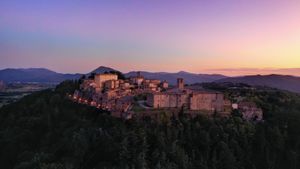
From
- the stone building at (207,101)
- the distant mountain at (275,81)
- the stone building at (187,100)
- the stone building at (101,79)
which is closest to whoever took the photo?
the stone building at (187,100)

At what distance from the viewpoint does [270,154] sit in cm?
3834

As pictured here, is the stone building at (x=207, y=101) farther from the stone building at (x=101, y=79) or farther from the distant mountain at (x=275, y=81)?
the distant mountain at (x=275, y=81)

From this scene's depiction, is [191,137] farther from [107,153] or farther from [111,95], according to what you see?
[111,95]

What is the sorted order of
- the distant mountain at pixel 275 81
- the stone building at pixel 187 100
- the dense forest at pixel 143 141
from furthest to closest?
1. the distant mountain at pixel 275 81
2. the stone building at pixel 187 100
3. the dense forest at pixel 143 141

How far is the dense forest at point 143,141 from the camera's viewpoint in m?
31.7

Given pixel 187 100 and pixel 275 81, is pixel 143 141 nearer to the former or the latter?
pixel 187 100

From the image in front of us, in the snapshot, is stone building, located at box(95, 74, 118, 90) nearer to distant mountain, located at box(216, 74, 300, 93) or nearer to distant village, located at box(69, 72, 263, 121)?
distant village, located at box(69, 72, 263, 121)

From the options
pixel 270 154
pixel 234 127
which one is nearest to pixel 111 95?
pixel 234 127

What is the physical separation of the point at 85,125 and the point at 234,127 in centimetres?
1736

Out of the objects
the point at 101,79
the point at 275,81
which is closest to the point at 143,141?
the point at 101,79

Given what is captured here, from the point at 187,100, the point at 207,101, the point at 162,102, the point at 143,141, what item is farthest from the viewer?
the point at 207,101

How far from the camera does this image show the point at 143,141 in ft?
105

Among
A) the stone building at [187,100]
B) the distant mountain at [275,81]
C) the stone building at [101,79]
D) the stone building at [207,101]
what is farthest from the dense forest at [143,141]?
the distant mountain at [275,81]

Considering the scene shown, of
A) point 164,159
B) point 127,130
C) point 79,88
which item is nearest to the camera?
point 164,159
